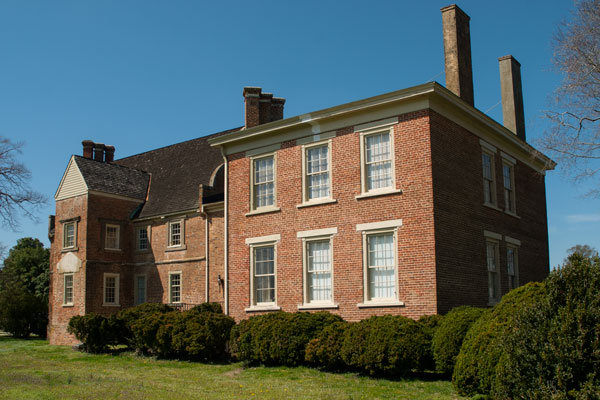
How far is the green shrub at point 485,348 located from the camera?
36.0 feet

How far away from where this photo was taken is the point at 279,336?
1748 centimetres

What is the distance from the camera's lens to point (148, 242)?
31.4 m

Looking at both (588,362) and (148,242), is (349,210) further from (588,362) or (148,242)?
(148,242)

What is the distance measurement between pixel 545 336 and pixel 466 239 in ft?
34.6

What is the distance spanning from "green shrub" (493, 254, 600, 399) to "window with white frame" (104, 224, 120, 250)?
2588cm

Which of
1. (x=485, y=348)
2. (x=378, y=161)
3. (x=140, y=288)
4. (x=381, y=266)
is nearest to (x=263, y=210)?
(x=378, y=161)

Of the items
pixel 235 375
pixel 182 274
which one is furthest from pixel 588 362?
pixel 182 274

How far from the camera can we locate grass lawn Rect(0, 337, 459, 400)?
12.8m

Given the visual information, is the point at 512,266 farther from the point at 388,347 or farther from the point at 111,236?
the point at 111,236

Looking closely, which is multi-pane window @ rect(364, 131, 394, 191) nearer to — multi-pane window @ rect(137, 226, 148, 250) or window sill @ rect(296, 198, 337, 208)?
window sill @ rect(296, 198, 337, 208)

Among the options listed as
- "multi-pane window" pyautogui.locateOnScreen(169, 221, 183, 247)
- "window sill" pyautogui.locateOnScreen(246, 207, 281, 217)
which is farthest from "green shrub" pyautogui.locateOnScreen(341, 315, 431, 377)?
"multi-pane window" pyautogui.locateOnScreen(169, 221, 183, 247)

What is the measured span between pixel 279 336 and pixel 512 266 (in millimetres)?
10001

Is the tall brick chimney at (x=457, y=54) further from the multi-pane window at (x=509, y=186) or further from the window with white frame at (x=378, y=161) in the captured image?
the window with white frame at (x=378, y=161)

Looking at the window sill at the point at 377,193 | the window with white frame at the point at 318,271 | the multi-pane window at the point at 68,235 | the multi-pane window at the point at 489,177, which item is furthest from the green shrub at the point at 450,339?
the multi-pane window at the point at 68,235
